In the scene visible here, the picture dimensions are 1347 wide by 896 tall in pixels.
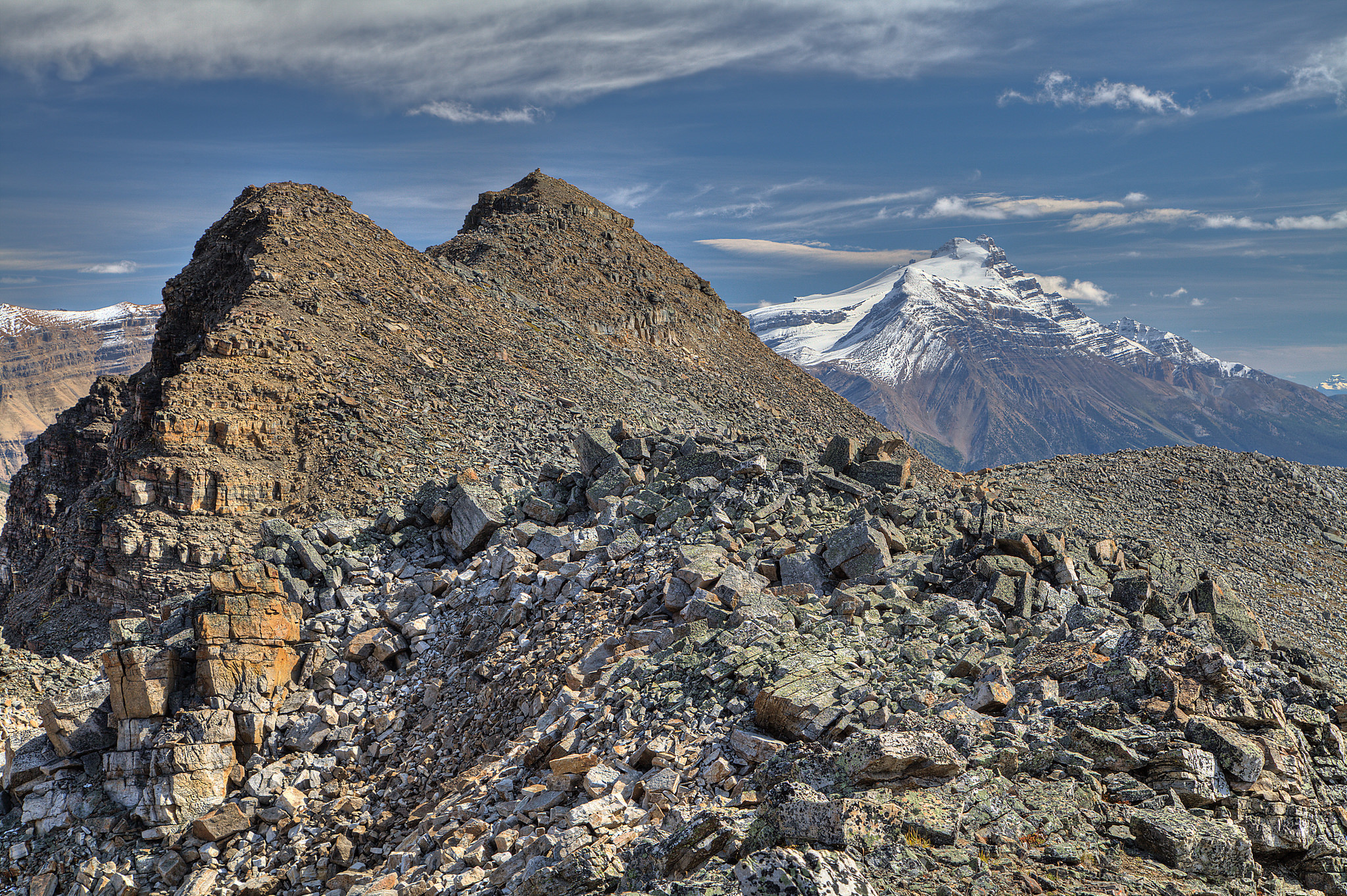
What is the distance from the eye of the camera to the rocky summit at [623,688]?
8.30 metres

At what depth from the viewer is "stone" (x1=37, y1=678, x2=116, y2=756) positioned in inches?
578

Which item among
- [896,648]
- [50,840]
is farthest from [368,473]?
[896,648]

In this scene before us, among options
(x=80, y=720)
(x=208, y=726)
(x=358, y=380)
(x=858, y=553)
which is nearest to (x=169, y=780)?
(x=208, y=726)

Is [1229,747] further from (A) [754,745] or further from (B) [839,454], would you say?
(B) [839,454]

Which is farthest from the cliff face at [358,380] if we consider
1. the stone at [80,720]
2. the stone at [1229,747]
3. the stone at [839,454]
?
the stone at [1229,747]

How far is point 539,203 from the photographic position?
70375mm

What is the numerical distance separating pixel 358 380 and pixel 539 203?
3778 centimetres

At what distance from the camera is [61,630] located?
95.7 feet

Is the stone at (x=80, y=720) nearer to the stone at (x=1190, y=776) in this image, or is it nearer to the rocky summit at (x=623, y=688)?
the rocky summit at (x=623, y=688)

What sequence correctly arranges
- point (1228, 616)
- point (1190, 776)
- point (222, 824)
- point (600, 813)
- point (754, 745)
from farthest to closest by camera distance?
point (1228, 616)
point (222, 824)
point (754, 745)
point (600, 813)
point (1190, 776)

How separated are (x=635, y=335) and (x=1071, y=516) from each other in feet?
118

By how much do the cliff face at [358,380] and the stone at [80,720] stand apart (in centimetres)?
1365

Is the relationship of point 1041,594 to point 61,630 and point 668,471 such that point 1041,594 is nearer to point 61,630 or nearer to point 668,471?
point 668,471

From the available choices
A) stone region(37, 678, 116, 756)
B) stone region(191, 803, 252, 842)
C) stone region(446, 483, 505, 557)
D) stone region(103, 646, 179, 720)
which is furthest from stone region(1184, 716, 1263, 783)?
stone region(37, 678, 116, 756)
